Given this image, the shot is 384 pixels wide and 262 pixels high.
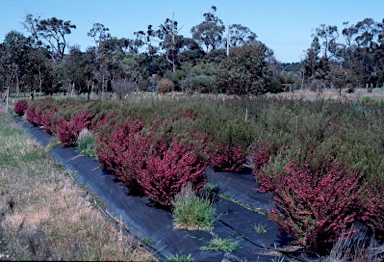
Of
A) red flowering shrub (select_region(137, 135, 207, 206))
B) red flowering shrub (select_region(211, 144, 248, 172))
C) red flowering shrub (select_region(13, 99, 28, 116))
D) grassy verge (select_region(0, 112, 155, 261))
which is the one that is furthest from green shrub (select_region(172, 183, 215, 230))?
red flowering shrub (select_region(13, 99, 28, 116))

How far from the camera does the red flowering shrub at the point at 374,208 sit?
5691 mm

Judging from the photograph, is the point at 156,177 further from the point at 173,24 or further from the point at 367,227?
the point at 173,24

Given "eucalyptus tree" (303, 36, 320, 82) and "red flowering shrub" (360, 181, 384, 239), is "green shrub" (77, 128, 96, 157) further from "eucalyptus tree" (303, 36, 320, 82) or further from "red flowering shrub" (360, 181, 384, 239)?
"eucalyptus tree" (303, 36, 320, 82)

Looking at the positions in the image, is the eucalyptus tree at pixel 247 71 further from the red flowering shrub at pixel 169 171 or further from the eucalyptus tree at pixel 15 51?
the eucalyptus tree at pixel 15 51

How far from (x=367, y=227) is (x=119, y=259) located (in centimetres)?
336

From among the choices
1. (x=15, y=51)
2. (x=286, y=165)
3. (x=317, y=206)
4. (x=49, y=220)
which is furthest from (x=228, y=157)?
(x=15, y=51)

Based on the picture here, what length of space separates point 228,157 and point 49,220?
4.79m

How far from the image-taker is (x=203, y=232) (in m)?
6.43

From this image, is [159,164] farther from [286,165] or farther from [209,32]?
[209,32]

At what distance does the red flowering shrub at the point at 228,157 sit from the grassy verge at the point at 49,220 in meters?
2.95

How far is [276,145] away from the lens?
30.1ft

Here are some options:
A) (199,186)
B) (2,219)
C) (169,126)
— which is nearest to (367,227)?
(199,186)

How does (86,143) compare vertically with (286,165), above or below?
below

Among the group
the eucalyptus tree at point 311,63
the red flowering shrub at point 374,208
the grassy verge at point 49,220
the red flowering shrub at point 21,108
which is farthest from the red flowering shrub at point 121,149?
the eucalyptus tree at point 311,63
